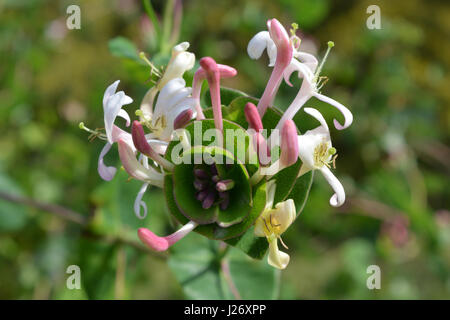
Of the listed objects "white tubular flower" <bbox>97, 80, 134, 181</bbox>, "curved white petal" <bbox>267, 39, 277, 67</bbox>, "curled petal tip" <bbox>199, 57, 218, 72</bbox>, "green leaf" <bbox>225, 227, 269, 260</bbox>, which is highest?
"curved white petal" <bbox>267, 39, 277, 67</bbox>

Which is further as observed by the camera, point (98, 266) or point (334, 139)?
point (334, 139)

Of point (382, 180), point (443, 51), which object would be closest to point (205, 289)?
point (382, 180)

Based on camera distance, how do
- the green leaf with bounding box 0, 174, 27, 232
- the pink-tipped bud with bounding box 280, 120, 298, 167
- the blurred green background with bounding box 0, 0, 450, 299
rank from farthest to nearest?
the blurred green background with bounding box 0, 0, 450, 299 < the green leaf with bounding box 0, 174, 27, 232 < the pink-tipped bud with bounding box 280, 120, 298, 167

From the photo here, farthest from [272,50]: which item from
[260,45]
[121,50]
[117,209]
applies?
→ [117,209]

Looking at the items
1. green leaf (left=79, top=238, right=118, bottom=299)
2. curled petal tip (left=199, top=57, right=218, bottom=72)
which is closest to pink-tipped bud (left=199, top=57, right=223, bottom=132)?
curled petal tip (left=199, top=57, right=218, bottom=72)

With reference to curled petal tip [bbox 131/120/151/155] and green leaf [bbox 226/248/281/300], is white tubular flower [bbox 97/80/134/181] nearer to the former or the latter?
curled petal tip [bbox 131/120/151/155]

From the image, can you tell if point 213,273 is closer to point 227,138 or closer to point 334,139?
point 227,138

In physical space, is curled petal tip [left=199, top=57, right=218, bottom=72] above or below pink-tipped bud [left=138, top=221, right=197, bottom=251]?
above
